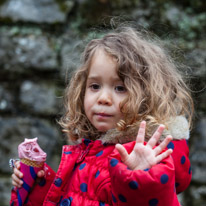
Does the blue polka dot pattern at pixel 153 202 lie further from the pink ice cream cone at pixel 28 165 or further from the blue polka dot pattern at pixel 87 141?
the pink ice cream cone at pixel 28 165

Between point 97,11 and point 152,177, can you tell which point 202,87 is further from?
point 152,177

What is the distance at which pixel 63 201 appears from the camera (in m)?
1.40

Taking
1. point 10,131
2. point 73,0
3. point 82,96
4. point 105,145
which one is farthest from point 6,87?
point 105,145

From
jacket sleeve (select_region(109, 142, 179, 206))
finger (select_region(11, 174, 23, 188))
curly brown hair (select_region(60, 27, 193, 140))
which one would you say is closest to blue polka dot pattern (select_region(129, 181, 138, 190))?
jacket sleeve (select_region(109, 142, 179, 206))

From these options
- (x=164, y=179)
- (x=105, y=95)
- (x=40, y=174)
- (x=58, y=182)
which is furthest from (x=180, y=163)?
(x=40, y=174)

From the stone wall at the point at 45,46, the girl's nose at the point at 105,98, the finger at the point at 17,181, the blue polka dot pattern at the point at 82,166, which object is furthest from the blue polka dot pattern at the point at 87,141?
the stone wall at the point at 45,46

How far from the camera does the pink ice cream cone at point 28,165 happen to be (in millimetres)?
1521

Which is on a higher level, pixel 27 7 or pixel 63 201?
pixel 27 7

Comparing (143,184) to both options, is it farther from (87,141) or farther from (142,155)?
(87,141)

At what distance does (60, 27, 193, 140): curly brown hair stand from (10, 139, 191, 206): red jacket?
13 centimetres

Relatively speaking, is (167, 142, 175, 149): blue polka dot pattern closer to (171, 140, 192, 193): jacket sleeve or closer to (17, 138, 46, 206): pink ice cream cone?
(171, 140, 192, 193): jacket sleeve

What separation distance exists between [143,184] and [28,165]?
0.65 meters

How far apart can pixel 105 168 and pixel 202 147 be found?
1.06 meters

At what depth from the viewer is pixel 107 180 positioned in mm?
1298
